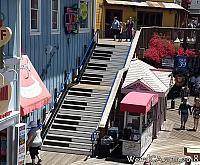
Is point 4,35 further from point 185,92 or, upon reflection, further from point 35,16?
point 185,92

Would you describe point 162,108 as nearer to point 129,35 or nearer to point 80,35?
point 80,35

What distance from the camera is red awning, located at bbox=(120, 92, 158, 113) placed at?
17719mm

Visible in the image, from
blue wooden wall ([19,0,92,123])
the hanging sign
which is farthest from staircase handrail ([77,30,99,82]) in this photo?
the hanging sign

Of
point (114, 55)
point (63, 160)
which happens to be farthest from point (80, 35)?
point (63, 160)

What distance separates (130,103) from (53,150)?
10.9ft

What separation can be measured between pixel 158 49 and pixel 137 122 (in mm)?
11957

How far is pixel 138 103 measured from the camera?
17844mm

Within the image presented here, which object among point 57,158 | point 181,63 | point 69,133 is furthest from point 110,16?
point 57,158

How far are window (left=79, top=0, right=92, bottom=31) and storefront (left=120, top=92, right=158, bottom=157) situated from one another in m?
6.17

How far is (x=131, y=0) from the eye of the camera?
119ft

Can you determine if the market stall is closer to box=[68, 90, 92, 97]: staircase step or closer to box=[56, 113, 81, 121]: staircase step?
box=[68, 90, 92, 97]: staircase step

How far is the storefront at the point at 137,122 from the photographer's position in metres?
17.2

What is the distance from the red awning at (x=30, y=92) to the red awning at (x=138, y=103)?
4053 mm

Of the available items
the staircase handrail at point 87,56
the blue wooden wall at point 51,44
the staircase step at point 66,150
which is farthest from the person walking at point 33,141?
the staircase handrail at point 87,56
